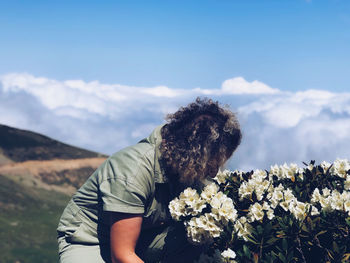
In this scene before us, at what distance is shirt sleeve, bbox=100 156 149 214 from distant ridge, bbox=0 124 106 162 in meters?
12.3

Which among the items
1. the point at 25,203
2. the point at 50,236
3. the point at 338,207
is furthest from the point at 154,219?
the point at 25,203

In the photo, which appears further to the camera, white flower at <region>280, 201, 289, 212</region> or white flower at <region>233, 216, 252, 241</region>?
white flower at <region>280, 201, 289, 212</region>

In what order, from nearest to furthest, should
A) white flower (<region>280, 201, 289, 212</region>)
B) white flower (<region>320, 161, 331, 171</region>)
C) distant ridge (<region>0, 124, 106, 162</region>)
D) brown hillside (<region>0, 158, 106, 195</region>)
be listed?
1. white flower (<region>280, 201, 289, 212</region>)
2. white flower (<region>320, 161, 331, 171</region>)
3. brown hillside (<region>0, 158, 106, 195</region>)
4. distant ridge (<region>0, 124, 106, 162</region>)

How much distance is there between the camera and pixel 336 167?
5.16m

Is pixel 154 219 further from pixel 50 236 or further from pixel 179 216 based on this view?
pixel 50 236

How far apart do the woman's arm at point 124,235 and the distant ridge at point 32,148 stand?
12401 mm

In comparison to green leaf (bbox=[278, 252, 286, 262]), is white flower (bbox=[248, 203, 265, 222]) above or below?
above

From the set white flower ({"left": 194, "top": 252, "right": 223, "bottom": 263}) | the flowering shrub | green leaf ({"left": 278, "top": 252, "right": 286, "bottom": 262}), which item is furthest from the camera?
white flower ({"left": 194, "top": 252, "right": 223, "bottom": 263})

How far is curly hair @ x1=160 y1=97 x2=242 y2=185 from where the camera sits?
158 inches

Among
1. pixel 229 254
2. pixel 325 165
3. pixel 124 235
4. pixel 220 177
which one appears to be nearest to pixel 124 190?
pixel 124 235

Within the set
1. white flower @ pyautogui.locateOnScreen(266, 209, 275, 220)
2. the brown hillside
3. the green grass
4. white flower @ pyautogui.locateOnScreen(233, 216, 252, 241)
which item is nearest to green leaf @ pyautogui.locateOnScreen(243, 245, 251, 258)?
white flower @ pyautogui.locateOnScreen(233, 216, 252, 241)

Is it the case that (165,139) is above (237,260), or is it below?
above

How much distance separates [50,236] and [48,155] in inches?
197

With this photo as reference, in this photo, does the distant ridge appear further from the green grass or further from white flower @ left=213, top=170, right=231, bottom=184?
white flower @ left=213, top=170, right=231, bottom=184
